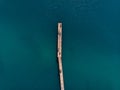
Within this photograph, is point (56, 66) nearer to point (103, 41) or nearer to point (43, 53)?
point (43, 53)

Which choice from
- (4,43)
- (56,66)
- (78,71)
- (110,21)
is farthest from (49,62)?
(110,21)

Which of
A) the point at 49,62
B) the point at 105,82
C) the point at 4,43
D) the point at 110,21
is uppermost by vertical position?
the point at 110,21

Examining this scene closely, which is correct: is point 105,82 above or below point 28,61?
below

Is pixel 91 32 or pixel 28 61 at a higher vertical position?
pixel 91 32

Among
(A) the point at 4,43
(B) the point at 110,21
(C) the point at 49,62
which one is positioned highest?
(B) the point at 110,21

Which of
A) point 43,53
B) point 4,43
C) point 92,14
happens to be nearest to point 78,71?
point 43,53

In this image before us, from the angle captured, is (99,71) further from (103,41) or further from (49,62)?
(49,62)
